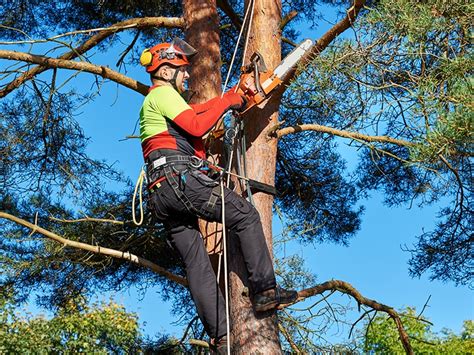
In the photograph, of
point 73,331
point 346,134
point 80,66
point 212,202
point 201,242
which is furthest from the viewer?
point 73,331

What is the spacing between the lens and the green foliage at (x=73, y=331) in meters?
8.62

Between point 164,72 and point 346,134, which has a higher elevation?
point 346,134

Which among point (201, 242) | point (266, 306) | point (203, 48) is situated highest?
point (203, 48)

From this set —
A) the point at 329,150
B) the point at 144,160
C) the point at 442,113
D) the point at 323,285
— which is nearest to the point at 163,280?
the point at 329,150

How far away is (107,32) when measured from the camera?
20.7ft

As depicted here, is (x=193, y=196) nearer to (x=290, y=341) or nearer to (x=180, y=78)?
(x=180, y=78)

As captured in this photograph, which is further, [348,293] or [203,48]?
[348,293]

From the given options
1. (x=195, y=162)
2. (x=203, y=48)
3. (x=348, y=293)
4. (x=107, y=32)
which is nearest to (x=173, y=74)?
(x=195, y=162)

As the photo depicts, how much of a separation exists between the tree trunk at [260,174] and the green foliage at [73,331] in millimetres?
4005

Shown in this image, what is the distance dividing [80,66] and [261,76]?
1.66 meters

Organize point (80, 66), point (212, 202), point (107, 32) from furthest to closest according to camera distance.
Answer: point (107, 32) → point (80, 66) → point (212, 202)

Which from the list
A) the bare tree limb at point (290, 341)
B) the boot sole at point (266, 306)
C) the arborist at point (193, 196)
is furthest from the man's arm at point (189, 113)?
the bare tree limb at point (290, 341)

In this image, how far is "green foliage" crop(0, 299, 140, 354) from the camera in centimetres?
862

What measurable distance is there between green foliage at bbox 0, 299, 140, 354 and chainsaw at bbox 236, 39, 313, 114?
447 cm
